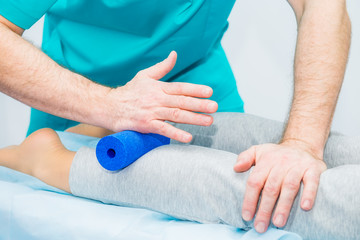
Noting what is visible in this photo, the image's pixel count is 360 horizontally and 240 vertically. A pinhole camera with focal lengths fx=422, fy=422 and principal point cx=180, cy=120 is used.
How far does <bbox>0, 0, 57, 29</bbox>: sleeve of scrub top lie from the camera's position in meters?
1.00

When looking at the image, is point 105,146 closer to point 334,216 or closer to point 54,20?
point 334,216

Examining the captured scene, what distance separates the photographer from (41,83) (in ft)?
3.26

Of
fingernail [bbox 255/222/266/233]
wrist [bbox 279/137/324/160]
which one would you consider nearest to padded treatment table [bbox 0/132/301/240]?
fingernail [bbox 255/222/266/233]

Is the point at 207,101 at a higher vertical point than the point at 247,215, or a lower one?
higher

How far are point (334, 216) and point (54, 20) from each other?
101 cm

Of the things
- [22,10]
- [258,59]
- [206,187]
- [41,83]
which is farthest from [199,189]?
[258,59]

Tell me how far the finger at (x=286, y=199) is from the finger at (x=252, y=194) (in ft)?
0.13

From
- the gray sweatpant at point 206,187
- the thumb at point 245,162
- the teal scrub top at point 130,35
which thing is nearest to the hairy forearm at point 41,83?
the gray sweatpant at point 206,187

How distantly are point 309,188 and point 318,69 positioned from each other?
0.45 meters

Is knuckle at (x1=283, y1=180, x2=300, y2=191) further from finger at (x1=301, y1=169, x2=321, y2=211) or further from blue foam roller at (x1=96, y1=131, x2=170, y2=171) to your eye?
blue foam roller at (x1=96, y1=131, x2=170, y2=171)

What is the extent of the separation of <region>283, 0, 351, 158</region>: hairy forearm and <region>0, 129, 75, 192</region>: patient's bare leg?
0.53 metres

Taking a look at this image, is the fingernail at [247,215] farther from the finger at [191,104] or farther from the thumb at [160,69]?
the thumb at [160,69]

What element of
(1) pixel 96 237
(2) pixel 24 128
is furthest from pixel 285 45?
(1) pixel 96 237

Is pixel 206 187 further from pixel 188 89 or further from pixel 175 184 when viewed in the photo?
pixel 188 89
